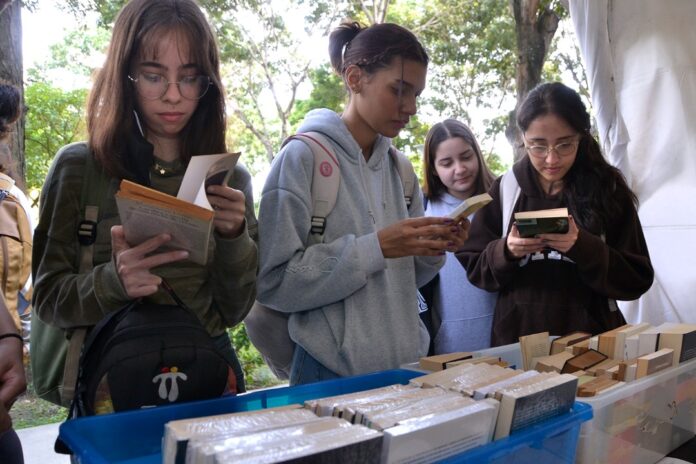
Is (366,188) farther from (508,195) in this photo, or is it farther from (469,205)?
(508,195)

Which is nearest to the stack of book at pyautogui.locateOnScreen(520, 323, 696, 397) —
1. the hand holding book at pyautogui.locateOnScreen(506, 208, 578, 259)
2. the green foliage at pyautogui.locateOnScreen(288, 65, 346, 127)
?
the hand holding book at pyautogui.locateOnScreen(506, 208, 578, 259)

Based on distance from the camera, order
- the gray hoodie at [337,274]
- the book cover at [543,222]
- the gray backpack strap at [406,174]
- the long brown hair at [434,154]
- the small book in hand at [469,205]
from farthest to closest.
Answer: the long brown hair at [434,154] → the gray backpack strap at [406,174] → the book cover at [543,222] → the small book in hand at [469,205] → the gray hoodie at [337,274]

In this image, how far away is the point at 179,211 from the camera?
87 cm

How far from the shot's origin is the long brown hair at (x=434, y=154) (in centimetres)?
244

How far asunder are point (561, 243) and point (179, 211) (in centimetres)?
115

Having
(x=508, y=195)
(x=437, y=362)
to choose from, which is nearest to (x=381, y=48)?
(x=508, y=195)

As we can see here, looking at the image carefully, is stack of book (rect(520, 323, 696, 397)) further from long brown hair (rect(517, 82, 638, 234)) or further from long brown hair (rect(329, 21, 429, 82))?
long brown hair (rect(329, 21, 429, 82))

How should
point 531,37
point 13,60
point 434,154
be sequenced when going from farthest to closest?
1. point 531,37
2. point 13,60
3. point 434,154

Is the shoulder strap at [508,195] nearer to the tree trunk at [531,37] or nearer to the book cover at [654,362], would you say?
the book cover at [654,362]

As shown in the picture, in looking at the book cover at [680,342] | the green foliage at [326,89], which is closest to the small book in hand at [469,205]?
the book cover at [680,342]

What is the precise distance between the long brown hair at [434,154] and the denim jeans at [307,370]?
4.07 feet

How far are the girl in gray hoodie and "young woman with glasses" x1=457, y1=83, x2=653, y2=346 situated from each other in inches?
12.7

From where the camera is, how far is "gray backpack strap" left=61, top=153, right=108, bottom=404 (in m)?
1.02

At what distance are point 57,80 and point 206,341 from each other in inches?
271
